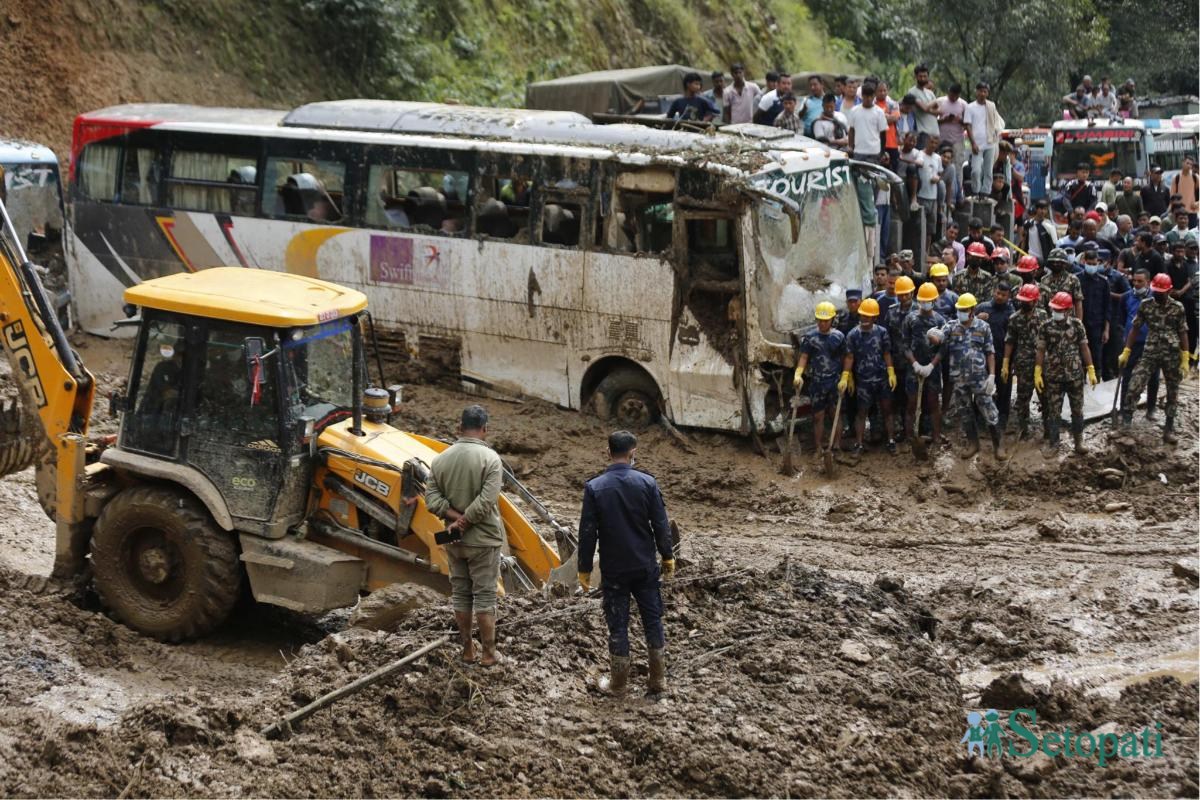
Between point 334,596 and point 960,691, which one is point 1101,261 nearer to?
point 960,691

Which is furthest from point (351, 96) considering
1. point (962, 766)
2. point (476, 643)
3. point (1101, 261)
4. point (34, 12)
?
point (962, 766)

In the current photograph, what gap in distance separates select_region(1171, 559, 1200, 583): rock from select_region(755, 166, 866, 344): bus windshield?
12.9 ft

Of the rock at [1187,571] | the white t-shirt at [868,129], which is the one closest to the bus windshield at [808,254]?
the white t-shirt at [868,129]

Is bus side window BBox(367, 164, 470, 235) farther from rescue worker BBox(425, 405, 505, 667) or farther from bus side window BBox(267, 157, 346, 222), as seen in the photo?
rescue worker BBox(425, 405, 505, 667)

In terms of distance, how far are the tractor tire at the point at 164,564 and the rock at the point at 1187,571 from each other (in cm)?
659

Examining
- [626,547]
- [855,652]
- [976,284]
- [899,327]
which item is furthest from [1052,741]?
[976,284]

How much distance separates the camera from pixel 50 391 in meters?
9.69

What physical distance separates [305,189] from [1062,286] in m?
7.36

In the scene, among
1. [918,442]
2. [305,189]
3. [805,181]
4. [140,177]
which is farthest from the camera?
[140,177]

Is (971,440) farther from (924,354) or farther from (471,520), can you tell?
(471,520)

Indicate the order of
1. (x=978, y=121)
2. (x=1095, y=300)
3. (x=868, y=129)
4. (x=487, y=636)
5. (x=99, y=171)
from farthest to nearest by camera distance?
(x=978, y=121) < (x=868, y=129) < (x=99, y=171) < (x=1095, y=300) < (x=487, y=636)

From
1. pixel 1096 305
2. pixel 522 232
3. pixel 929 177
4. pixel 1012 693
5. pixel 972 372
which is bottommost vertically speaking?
pixel 1012 693

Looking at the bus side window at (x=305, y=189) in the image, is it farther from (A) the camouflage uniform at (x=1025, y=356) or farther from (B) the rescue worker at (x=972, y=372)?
(A) the camouflage uniform at (x=1025, y=356)

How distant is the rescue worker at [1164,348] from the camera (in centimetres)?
1292
